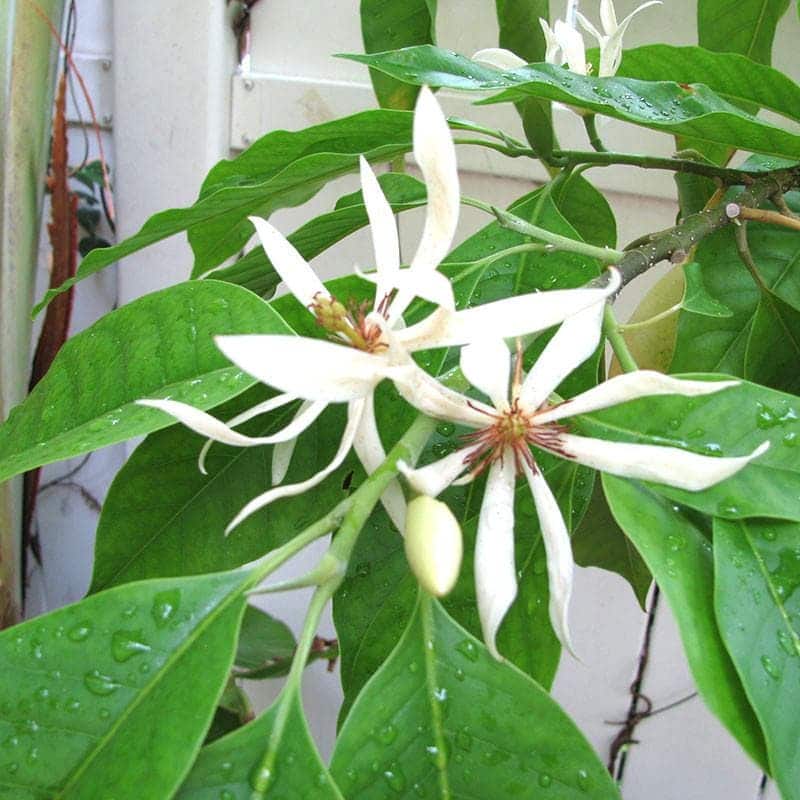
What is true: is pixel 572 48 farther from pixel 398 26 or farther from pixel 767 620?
pixel 767 620

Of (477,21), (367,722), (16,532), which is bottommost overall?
(16,532)

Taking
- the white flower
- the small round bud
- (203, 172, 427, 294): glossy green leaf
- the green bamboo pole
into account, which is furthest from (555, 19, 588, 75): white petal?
the green bamboo pole

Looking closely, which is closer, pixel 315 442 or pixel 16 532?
pixel 315 442

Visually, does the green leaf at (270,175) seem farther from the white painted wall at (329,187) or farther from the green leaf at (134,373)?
the white painted wall at (329,187)

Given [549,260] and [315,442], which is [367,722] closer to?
[315,442]

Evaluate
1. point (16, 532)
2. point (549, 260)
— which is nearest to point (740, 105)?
point (549, 260)

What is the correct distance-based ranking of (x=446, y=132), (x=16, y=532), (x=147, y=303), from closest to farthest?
1. (x=446, y=132)
2. (x=147, y=303)
3. (x=16, y=532)
